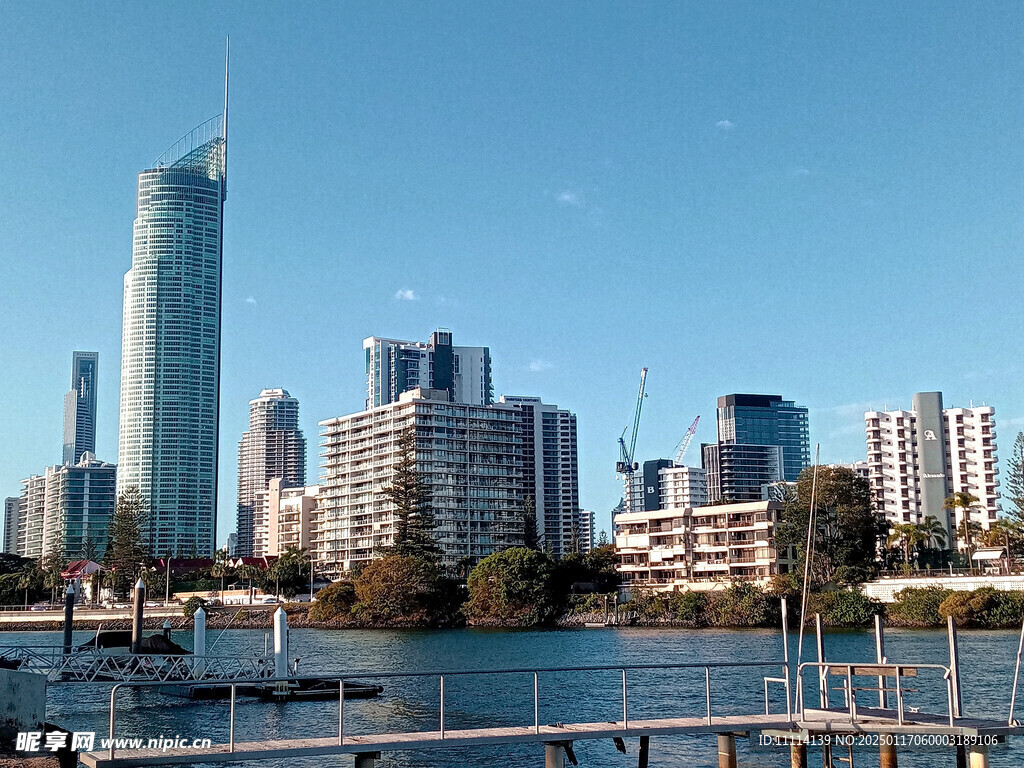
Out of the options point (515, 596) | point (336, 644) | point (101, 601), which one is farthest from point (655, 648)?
point (101, 601)

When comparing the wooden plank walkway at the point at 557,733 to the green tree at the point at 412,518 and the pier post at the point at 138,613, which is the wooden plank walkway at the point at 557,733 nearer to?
the pier post at the point at 138,613

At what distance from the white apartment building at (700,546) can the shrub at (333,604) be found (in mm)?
38689

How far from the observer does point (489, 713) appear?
157 feet

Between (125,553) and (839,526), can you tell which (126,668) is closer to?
(839,526)

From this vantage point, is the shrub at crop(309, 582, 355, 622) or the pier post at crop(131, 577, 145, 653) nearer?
the pier post at crop(131, 577, 145, 653)

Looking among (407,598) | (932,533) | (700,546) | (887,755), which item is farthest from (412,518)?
(887,755)

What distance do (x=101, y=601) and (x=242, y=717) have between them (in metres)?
165

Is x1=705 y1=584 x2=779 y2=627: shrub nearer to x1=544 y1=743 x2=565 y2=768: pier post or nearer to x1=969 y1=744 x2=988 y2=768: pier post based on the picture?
x1=969 y1=744 x2=988 y2=768: pier post

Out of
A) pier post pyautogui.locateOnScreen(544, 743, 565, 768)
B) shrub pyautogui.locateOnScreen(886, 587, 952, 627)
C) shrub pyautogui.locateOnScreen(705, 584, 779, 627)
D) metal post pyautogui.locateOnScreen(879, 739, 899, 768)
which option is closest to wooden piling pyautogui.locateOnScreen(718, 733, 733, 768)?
metal post pyautogui.locateOnScreen(879, 739, 899, 768)

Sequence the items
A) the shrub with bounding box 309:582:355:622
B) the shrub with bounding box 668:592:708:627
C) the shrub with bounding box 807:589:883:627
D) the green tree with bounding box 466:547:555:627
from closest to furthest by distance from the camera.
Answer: the shrub with bounding box 807:589:883:627 < the shrub with bounding box 668:592:708:627 < the green tree with bounding box 466:547:555:627 < the shrub with bounding box 309:582:355:622

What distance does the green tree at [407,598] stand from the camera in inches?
5802

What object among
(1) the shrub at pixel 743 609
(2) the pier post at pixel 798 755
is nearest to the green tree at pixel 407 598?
(1) the shrub at pixel 743 609

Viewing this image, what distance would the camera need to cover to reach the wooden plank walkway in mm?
23375

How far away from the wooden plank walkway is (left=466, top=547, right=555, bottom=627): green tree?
114m
